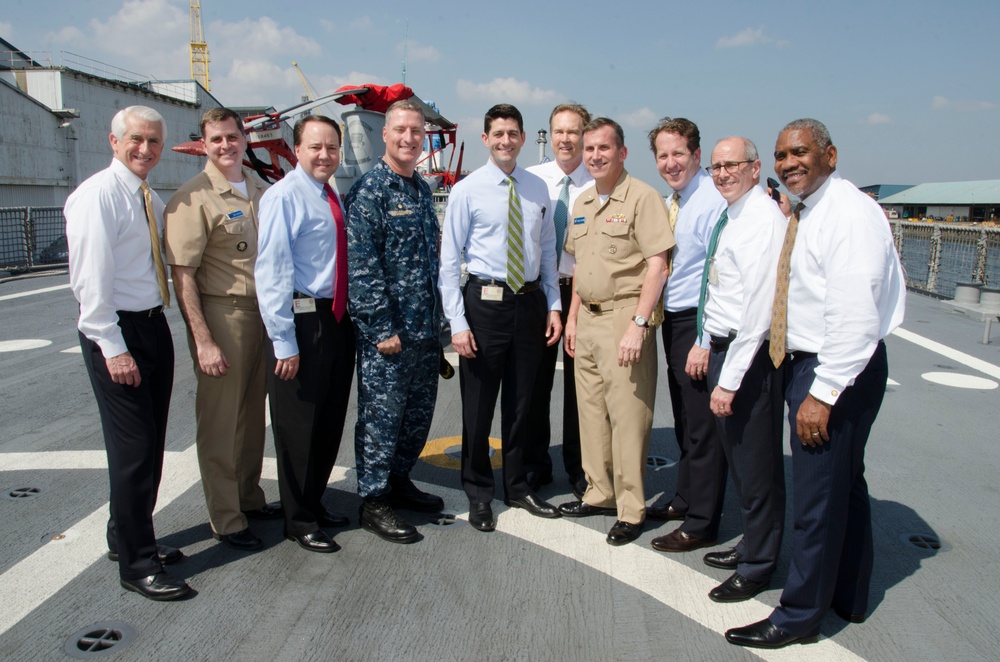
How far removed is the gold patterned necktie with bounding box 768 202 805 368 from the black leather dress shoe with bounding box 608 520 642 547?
1.30m

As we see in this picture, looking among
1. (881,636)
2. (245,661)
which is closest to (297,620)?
(245,661)

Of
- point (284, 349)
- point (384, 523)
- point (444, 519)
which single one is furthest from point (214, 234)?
point (444, 519)

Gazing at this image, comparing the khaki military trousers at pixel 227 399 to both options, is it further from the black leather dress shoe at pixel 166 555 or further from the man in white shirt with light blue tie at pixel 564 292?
the man in white shirt with light blue tie at pixel 564 292

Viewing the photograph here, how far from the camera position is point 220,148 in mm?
3350

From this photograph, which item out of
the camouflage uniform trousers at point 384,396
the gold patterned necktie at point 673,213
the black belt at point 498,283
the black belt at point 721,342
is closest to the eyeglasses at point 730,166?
the gold patterned necktie at point 673,213

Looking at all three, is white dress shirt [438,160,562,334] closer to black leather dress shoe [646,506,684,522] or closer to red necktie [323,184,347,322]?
red necktie [323,184,347,322]

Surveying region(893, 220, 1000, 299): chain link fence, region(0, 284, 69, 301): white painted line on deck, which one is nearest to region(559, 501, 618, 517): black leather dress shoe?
region(0, 284, 69, 301): white painted line on deck

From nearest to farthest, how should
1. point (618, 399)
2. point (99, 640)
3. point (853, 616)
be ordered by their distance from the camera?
point (99, 640), point (853, 616), point (618, 399)

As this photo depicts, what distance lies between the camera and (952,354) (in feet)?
26.5

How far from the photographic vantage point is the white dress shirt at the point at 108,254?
2816 millimetres

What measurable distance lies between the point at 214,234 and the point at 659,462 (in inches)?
124

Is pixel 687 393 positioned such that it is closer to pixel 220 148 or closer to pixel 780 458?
pixel 780 458

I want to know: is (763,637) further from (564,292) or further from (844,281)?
(564,292)

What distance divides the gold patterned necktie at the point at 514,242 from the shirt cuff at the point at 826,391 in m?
1.68
